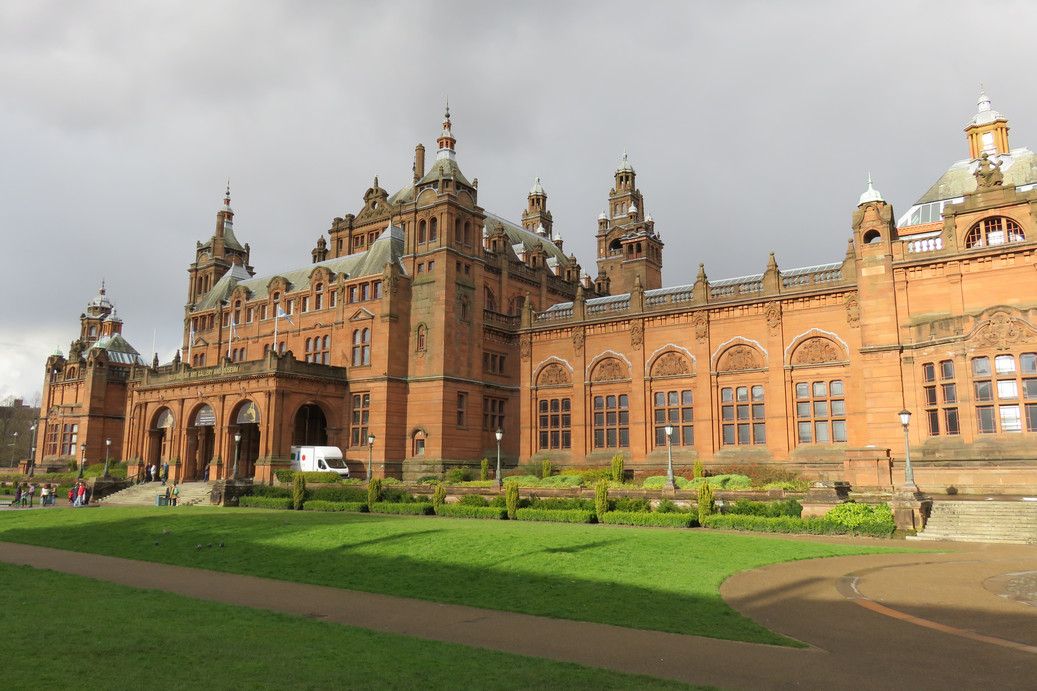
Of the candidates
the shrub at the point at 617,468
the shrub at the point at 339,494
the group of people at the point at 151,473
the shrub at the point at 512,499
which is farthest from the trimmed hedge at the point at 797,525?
the group of people at the point at 151,473

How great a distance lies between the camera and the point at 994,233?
36.7m

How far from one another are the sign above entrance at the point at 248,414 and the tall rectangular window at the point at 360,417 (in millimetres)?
6877

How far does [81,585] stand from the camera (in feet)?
50.1

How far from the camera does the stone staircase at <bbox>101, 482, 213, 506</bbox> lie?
45594mm

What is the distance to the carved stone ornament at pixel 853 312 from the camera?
135 feet

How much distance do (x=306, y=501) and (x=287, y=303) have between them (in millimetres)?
25612

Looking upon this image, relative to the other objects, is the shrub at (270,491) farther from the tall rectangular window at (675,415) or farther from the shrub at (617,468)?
the tall rectangular window at (675,415)

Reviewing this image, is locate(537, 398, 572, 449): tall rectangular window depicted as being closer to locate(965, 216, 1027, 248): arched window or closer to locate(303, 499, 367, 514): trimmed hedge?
locate(303, 499, 367, 514): trimmed hedge

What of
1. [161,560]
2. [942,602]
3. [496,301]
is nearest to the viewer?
[942,602]

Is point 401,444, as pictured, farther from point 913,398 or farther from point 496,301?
point 913,398

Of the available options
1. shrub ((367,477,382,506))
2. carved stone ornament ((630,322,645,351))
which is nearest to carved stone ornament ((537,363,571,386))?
carved stone ornament ((630,322,645,351))

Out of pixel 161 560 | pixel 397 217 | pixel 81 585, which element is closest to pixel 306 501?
pixel 161 560

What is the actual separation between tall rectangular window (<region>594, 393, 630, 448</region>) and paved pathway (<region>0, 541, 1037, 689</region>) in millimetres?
31042

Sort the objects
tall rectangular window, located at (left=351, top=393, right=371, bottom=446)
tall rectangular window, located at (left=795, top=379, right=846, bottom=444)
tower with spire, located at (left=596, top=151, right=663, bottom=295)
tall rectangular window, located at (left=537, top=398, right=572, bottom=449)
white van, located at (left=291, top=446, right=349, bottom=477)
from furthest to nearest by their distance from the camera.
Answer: tower with spire, located at (left=596, top=151, right=663, bottom=295) → tall rectangular window, located at (left=537, top=398, right=572, bottom=449) → tall rectangular window, located at (left=351, top=393, right=371, bottom=446) → white van, located at (left=291, top=446, right=349, bottom=477) → tall rectangular window, located at (left=795, top=379, right=846, bottom=444)
